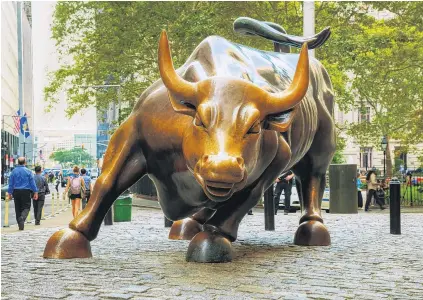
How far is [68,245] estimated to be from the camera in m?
6.71

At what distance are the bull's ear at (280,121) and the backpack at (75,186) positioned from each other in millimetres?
11123

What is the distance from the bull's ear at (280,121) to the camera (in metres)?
6.03

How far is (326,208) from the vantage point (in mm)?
20000

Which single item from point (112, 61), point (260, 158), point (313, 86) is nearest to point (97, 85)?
point (112, 61)

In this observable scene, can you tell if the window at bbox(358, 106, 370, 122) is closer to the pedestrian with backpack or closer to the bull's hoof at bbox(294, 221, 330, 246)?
the pedestrian with backpack

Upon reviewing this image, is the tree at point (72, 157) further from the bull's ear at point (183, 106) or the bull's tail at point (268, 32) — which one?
the bull's ear at point (183, 106)

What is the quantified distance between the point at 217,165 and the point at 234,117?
0.57 meters

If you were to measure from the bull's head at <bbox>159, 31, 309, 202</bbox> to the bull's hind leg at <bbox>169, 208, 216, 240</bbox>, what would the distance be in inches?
116

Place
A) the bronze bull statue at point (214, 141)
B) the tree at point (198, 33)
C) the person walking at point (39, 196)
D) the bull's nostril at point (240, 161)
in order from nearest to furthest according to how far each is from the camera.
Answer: the bull's nostril at point (240, 161) < the bronze bull statue at point (214, 141) < the person walking at point (39, 196) < the tree at point (198, 33)

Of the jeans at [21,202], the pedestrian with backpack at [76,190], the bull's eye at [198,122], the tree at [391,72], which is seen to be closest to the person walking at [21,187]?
the jeans at [21,202]

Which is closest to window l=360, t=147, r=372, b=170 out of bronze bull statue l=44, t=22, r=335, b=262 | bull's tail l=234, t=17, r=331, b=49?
bull's tail l=234, t=17, r=331, b=49

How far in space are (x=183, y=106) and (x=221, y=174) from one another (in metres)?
0.90

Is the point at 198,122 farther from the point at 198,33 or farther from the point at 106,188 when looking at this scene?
the point at 198,33

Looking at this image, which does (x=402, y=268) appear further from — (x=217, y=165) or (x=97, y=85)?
(x=97, y=85)
